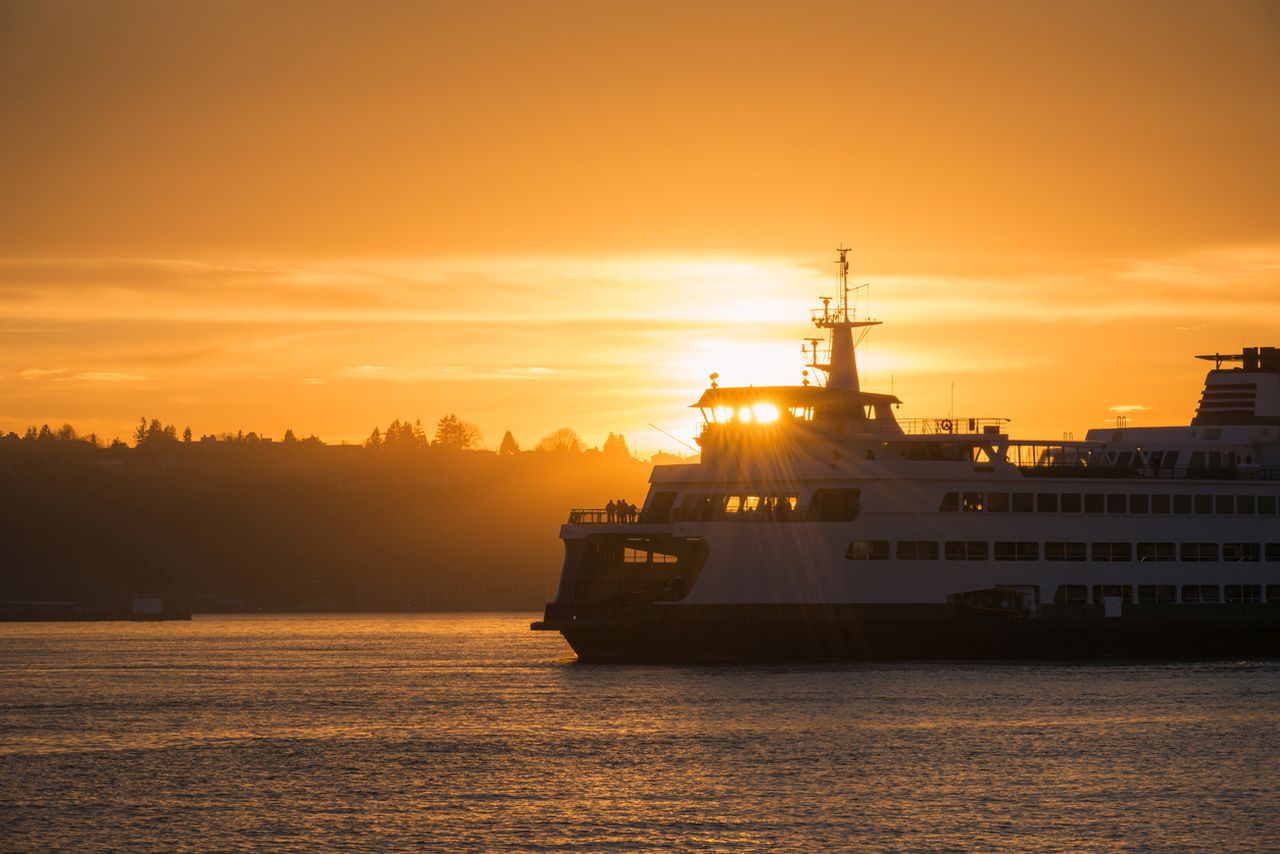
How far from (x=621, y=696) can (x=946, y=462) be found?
15248mm

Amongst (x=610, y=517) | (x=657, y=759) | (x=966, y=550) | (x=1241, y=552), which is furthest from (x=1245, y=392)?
(x=657, y=759)

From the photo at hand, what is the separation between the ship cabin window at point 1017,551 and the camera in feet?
202

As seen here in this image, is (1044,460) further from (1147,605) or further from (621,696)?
(621,696)

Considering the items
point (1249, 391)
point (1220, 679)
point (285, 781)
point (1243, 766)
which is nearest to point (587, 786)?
point (285, 781)

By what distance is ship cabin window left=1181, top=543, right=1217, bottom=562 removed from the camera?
65188 millimetres

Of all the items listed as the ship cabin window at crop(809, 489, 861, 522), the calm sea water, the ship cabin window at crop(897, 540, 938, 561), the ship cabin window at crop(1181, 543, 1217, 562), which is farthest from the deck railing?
the ship cabin window at crop(1181, 543, 1217, 562)

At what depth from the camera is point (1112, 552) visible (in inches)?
2511

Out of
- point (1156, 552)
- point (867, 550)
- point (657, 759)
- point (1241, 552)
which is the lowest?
point (657, 759)

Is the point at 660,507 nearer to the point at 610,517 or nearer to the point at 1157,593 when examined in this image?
the point at 610,517

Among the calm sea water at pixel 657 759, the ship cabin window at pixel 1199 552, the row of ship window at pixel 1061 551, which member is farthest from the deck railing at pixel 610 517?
the ship cabin window at pixel 1199 552

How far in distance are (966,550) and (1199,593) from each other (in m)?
10.5

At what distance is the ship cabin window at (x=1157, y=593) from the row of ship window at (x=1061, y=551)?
3.17 feet

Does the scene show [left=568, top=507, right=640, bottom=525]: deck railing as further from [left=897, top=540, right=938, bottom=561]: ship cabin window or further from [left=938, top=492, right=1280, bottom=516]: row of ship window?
[left=938, top=492, right=1280, bottom=516]: row of ship window

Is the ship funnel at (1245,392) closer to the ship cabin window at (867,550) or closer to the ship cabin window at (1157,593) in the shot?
the ship cabin window at (1157,593)
